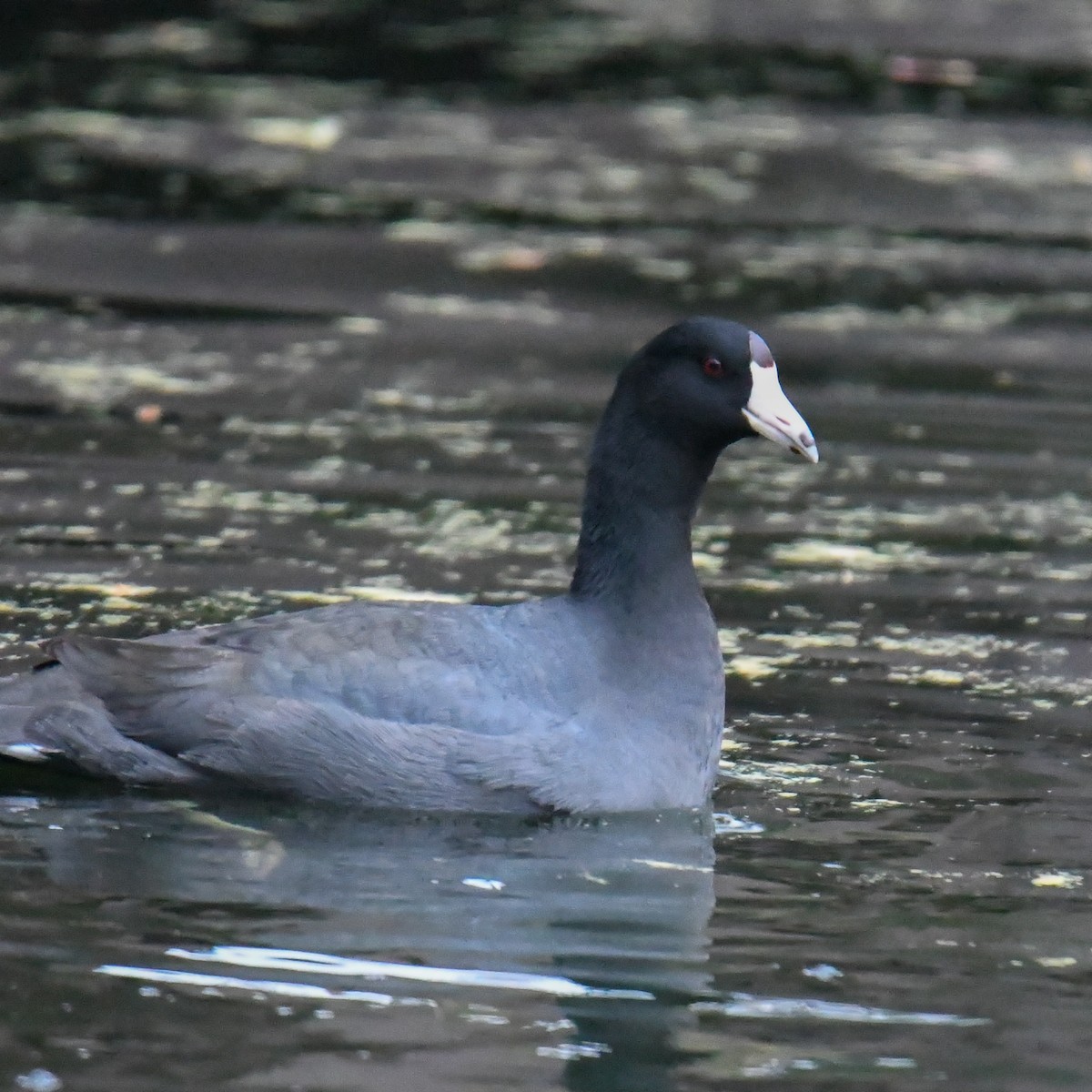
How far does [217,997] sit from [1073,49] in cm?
1666

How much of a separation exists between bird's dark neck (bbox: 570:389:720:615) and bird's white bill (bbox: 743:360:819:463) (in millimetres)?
255

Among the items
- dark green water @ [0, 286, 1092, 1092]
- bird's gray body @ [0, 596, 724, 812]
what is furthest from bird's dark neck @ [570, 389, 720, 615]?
dark green water @ [0, 286, 1092, 1092]

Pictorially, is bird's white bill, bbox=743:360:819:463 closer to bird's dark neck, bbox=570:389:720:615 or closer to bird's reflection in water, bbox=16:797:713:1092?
bird's dark neck, bbox=570:389:720:615

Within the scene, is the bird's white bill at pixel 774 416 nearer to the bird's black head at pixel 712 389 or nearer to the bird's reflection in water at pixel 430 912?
the bird's black head at pixel 712 389

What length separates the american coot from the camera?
271 inches

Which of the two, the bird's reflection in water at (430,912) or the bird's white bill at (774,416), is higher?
the bird's white bill at (774,416)

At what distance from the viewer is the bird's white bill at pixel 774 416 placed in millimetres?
7145

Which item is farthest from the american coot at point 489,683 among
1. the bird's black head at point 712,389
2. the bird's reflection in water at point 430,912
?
the bird's reflection in water at point 430,912

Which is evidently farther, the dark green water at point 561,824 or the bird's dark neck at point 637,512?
the bird's dark neck at point 637,512

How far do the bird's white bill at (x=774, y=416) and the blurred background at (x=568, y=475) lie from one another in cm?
103

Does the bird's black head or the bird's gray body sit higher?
the bird's black head

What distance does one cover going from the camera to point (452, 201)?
609 inches

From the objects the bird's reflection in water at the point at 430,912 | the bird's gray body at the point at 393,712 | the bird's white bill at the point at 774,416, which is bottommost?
the bird's reflection in water at the point at 430,912

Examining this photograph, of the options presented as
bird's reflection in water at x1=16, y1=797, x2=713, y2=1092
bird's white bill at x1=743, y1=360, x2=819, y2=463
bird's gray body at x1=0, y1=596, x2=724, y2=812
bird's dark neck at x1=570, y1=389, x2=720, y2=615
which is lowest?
bird's reflection in water at x1=16, y1=797, x2=713, y2=1092
